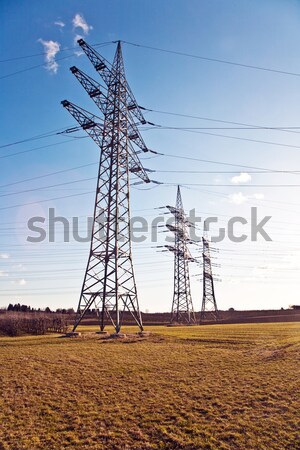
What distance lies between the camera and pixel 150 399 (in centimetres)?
1144

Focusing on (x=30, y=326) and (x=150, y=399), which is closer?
(x=150, y=399)

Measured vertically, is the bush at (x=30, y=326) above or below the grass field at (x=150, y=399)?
below

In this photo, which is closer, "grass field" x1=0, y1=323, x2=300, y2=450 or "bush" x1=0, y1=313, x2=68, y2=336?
"grass field" x1=0, y1=323, x2=300, y2=450

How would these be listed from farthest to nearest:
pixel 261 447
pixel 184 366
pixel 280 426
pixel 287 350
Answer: pixel 287 350 → pixel 184 366 → pixel 280 426 → pixel 261 447

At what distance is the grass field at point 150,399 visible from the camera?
883cm

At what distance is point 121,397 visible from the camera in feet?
38.5

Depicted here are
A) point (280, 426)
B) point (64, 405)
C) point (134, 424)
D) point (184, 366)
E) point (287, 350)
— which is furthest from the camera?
point (287, 350)

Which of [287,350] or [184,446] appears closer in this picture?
[184,446]

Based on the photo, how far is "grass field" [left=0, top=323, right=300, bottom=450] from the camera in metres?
8.83

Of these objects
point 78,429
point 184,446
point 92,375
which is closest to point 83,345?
point 92,375

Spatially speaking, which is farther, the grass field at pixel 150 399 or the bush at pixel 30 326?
the bush at pixel 30 326

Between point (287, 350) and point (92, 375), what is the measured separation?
10887mm

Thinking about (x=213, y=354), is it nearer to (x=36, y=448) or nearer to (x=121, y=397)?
(x=121, y=397)

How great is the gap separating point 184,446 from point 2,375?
9417 millimetres
